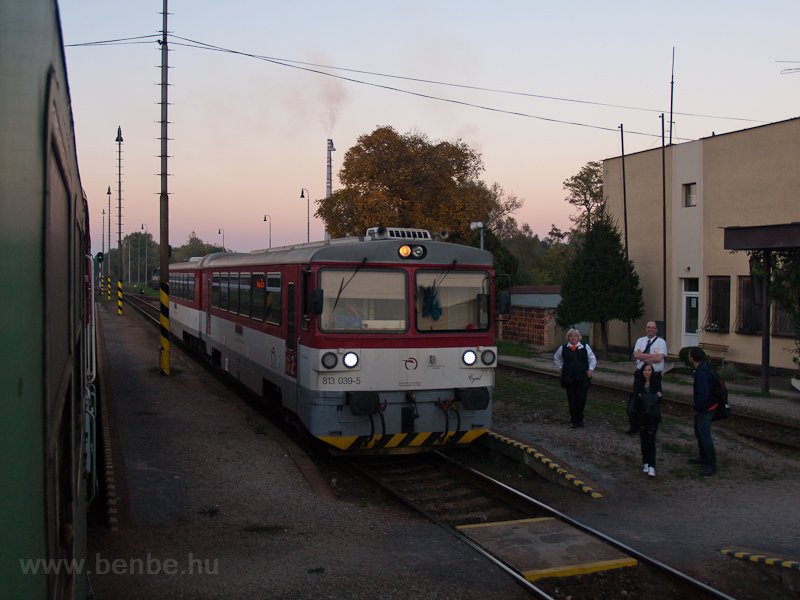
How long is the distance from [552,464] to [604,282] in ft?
57.0

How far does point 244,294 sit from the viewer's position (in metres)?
13.9

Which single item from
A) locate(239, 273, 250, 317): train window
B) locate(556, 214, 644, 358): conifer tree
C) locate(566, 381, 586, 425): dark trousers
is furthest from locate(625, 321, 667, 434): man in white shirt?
locate(556, 214, 644, 358): conifer tree

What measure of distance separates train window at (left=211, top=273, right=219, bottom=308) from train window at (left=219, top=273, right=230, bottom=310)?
0.40 metres

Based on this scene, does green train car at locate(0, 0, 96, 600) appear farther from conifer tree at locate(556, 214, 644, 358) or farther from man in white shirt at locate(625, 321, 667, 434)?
conifer tree at locate(556, 214, 644, 358)

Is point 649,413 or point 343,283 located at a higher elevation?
point 343,283

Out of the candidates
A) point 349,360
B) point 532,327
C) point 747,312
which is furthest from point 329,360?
point 532,327

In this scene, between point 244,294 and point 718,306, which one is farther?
point 718,306

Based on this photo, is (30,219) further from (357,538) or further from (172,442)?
(172,442)

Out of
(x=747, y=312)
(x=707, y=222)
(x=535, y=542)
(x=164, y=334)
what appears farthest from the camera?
(x=707, y=222)

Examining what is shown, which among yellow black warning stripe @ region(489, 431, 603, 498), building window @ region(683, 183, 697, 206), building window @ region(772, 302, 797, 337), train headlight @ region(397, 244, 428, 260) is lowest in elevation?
yellow black warning stripe @ region(489, 431, 603, 498)

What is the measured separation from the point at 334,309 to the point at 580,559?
4.19m

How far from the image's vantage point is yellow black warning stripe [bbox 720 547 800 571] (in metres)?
6.48

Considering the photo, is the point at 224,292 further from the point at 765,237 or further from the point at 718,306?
the point at 718,306

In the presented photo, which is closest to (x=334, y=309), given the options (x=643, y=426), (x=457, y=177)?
(x=643, y=426)
